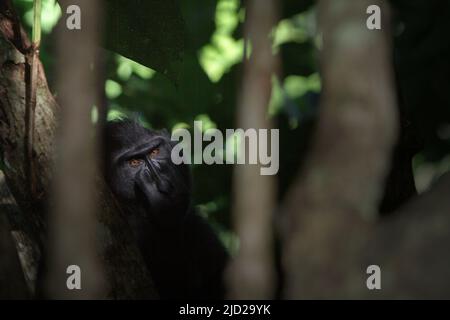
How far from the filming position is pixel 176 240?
3271 mm

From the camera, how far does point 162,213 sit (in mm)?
3010

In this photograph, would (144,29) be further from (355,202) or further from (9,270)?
(355,202)

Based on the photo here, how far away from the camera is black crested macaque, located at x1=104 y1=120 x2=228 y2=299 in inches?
119

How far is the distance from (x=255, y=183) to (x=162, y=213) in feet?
6.24

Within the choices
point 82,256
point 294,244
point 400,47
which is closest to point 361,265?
point 294,244

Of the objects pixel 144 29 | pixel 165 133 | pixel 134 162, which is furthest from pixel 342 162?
pixel 165 133

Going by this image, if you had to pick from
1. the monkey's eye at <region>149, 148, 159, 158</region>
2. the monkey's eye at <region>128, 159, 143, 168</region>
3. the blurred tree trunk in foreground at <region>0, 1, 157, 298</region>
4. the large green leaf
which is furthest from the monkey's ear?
the blurred tree trunk in foreground at <region>0, 1, 157, 298</region>

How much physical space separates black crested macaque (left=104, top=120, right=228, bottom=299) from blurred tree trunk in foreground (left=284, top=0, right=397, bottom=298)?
177 cm

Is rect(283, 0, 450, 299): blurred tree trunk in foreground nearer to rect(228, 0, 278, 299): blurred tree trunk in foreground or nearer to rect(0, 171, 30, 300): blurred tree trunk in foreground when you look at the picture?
rect(228, 0, 278, 299): blurred tree trunk in foreground

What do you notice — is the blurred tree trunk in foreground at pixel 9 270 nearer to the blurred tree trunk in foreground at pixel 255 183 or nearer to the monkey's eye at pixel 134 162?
the blurred tree trunk in foreground at pixel 255 183

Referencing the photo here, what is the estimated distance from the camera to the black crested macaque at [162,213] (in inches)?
Answer: 119

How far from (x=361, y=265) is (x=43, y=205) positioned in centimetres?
113
